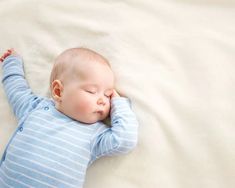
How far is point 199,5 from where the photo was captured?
1.25 metres

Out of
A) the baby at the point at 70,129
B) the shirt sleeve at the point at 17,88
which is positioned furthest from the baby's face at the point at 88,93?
the shirt sleeve at the point at 17,88

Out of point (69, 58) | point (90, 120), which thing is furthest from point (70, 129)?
point (69, 58)

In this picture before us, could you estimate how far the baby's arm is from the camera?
1.19m

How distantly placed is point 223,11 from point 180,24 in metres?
0.13

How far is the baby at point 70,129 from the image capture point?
106 centimetres

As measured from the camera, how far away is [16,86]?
122 centimetres

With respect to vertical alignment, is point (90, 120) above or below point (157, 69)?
below

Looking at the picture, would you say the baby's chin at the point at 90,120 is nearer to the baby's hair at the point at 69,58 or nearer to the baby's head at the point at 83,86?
the baby's head at the point at 83,86

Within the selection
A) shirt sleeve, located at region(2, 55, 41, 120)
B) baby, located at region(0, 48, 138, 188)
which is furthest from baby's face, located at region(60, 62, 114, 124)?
shirt sleeve, located at region(2, 55, 41, 120)

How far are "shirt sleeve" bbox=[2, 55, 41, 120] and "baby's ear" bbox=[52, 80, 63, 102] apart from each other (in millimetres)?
73

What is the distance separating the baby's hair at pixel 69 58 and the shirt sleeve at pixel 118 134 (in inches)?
5.1

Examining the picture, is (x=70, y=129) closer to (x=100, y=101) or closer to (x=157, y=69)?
(x=100, y=101)

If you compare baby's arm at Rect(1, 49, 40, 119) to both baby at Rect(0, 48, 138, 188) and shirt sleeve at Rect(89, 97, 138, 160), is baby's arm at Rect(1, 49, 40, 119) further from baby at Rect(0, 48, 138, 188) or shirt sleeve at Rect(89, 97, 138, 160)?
shirt sleeve at Rect(89, 97, 138, 160)

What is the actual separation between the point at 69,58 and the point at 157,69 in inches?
9.4
